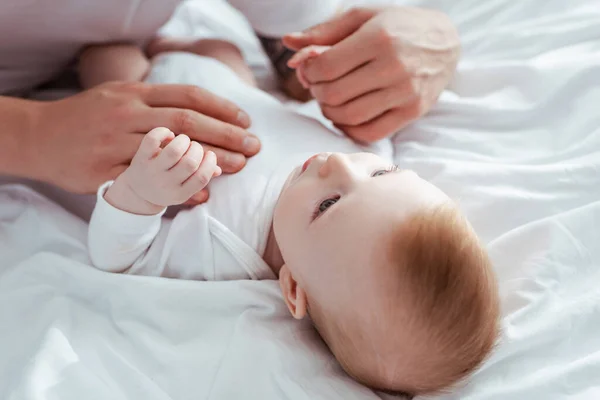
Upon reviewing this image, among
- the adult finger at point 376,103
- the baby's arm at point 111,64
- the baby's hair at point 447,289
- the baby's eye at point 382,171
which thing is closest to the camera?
the baby's hair at point 447,289

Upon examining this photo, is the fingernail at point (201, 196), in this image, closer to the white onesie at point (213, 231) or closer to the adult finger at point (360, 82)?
the white onesie at point (213, 231)

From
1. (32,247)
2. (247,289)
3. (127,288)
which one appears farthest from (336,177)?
(32,247)

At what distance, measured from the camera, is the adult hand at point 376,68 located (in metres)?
0.76

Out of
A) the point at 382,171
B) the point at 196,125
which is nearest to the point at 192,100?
the point at 196,125

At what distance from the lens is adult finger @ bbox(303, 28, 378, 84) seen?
30.0 inches

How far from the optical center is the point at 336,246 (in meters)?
0.61

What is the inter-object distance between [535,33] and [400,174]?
42 centimetres

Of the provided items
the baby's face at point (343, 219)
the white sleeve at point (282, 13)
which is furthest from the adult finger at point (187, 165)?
the white sleeve at point (282, 13)

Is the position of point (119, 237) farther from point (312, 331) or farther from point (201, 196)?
point (312, 331)

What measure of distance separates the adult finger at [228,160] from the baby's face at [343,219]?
83 mm

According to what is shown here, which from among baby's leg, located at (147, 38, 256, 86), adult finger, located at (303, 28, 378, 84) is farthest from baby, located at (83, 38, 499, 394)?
baby's leg, located at (147, 38, 256, 86)

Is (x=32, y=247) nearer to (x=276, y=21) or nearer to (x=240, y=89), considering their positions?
(x=240, y=89)

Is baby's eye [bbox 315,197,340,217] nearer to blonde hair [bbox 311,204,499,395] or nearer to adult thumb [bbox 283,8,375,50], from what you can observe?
blonde hair [bbox 311,204,499,395]

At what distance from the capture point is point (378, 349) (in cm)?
59
